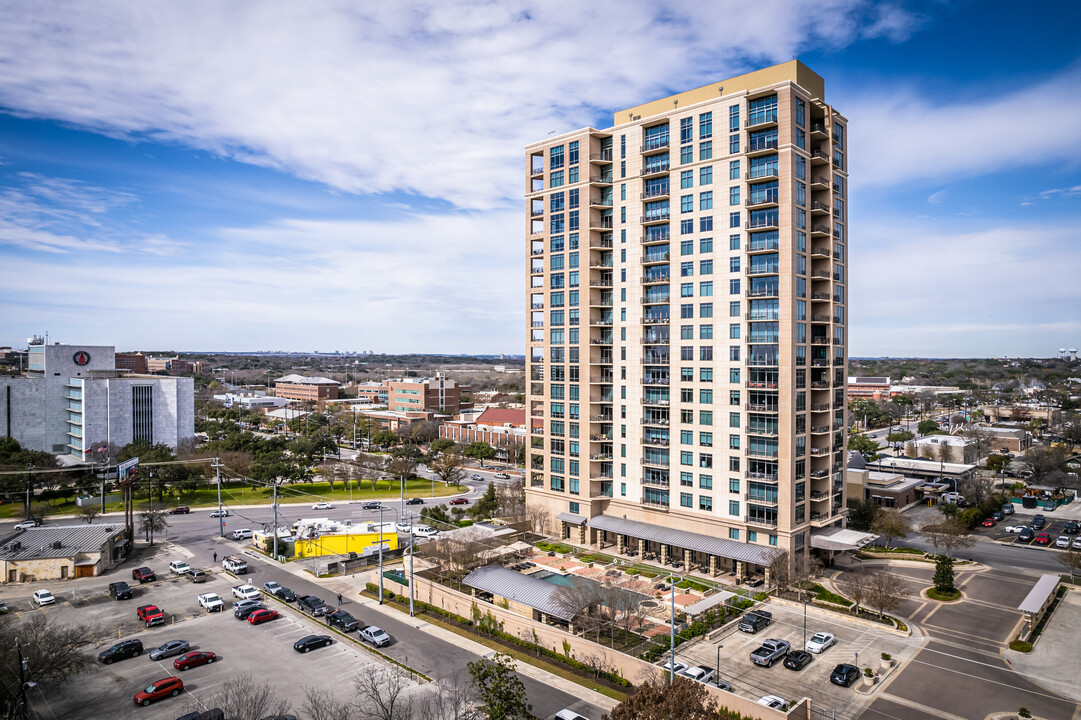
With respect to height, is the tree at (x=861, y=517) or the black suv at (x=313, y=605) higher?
the tree at (x=861, y=517)

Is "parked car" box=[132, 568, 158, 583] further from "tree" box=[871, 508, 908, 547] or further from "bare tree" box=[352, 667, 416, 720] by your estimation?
"tree" box=[871, 508, 908, 547]

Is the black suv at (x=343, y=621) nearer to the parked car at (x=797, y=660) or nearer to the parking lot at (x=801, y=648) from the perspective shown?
the parking lot at (x=801, y=648)

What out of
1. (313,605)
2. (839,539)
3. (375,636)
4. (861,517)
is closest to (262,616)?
(313,605)

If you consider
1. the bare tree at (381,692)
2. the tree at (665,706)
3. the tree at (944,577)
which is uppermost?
the tree at (665,706)

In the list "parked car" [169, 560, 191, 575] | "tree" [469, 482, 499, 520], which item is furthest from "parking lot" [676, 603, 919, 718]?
"parked car" [169, 560, 191, 575]

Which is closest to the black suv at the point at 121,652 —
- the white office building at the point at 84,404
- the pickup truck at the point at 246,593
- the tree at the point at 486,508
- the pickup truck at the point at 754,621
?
the pickup truck at the point at 246,593

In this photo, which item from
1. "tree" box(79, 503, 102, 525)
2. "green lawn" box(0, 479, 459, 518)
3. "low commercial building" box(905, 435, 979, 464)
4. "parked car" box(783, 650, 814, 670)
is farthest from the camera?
"low commercial building" box(905, 435, 979, 464)
